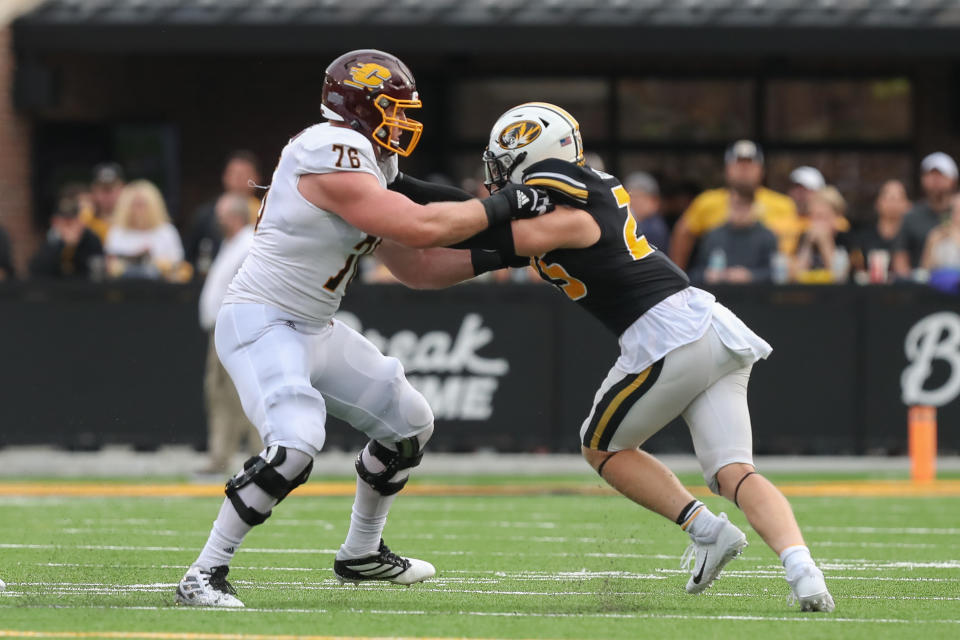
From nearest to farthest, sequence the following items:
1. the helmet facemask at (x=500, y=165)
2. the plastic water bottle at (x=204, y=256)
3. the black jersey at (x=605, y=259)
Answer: the black jersey at (x=605, y=259), the helmet facemask at (x=500, y=165), the plastic water bottle at (x=204, y=256)

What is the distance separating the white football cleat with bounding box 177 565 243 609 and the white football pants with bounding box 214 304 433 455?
53 cm

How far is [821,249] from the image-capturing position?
47.5 ft

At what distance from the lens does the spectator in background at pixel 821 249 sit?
47.2 ft

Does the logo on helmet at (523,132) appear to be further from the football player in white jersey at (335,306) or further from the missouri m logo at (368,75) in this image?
the missouri m logo at (368,75)

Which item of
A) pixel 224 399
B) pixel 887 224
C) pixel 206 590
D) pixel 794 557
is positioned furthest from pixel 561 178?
pixel 887 224

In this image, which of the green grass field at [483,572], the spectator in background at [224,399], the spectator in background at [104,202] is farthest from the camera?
the spectator in background at [104,202]

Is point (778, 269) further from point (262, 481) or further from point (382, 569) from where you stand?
point (262, 481)

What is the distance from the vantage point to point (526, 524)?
422 inches

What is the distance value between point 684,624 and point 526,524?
13.9 feet

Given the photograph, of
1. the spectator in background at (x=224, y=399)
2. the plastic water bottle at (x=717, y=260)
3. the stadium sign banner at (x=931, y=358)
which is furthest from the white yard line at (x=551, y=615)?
the stadium sign banner at (x=931, y=358)

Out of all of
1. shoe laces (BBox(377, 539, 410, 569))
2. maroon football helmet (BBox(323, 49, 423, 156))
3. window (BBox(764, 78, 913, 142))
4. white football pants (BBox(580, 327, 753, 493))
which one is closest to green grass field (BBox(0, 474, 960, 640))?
shoe laces (BBox(377, 539, 410, 569))

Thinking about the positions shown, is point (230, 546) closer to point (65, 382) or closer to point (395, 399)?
point (395, 399)

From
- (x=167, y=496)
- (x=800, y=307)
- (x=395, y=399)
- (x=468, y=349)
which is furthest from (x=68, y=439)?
(x=395, y=399)

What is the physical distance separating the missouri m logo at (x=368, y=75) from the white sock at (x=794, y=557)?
2346 millimetres
